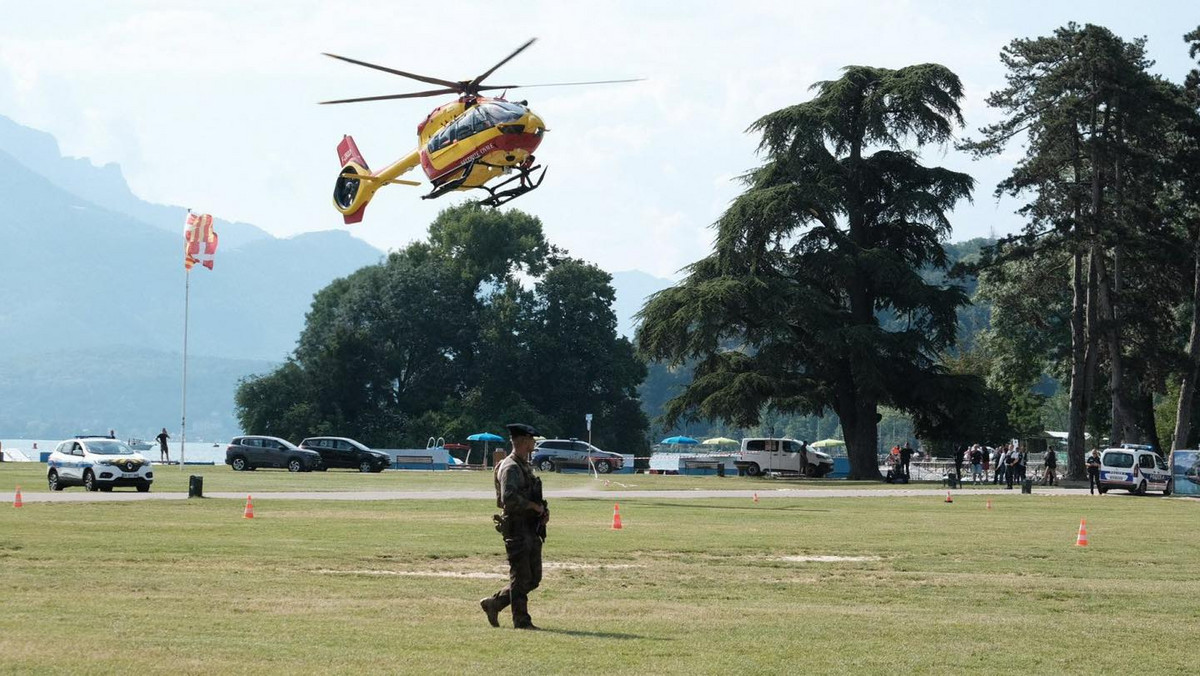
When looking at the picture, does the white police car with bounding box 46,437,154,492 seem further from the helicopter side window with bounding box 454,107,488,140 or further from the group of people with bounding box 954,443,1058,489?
the group of people with bounding box 954,443,1058,489

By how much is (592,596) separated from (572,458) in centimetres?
6112

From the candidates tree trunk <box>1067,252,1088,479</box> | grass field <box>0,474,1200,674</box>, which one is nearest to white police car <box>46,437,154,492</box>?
grass field <box>0,474,1200,674</box>

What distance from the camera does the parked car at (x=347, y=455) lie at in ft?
233

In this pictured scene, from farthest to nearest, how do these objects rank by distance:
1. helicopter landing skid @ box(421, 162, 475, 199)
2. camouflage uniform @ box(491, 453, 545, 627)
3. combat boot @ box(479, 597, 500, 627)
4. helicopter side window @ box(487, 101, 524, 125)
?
helicopter landing skid @ box(421, 162, 475, 199) < helicopter side window @ box(487, 101, 524, 125) < combat boot @ box(479, 597, 500, 627) < camouflage uniform @ box(491, 453, 545, 627)

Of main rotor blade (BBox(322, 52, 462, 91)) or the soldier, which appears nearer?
the soldier

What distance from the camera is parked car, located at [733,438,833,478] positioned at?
2785 inches

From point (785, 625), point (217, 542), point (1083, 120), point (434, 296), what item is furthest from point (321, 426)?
point (785, 625)

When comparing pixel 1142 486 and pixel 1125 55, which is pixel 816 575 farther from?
pixel 1125 55

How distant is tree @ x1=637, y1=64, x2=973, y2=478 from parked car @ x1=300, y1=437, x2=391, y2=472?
13619 mm

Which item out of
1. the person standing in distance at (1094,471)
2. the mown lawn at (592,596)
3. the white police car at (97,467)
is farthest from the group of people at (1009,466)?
the white police car at (97,467)

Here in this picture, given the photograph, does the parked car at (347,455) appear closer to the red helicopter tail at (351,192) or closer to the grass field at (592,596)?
the red helicopter tail at (351,192)

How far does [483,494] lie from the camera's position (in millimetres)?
43594

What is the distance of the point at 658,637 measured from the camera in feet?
44.3

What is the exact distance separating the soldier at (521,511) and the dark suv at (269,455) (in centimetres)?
5537
